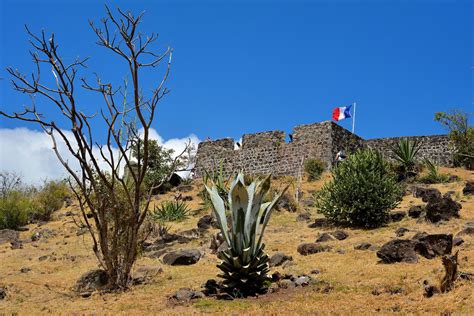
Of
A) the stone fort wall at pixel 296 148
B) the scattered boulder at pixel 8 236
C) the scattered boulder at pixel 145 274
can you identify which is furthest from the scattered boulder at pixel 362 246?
the stone fort wall at pixel 296 148

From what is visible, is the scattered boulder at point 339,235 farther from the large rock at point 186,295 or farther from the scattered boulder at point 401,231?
the large rock at point 186,295

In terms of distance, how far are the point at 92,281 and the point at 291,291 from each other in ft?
12.4

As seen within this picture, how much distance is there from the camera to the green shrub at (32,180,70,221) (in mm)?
21797

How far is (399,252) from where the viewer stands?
856 cm

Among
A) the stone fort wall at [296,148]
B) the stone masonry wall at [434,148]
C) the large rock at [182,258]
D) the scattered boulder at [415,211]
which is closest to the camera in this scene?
the large rock at [182,258]

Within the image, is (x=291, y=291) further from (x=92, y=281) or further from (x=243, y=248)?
(x=92, y=281)

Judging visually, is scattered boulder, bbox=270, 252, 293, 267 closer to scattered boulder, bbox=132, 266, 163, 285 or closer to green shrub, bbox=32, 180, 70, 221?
scattered boulder, bbox=132, 266, 163, 285

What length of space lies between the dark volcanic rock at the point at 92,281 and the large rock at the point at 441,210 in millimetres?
7459

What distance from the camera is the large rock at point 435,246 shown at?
8539 millimetres

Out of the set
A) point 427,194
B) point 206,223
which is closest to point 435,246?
point 427,194

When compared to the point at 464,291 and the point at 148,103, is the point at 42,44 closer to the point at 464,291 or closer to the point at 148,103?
the point at 148,103

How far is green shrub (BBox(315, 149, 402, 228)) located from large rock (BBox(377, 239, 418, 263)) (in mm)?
4707

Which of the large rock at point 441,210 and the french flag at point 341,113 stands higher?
the french flag at point 341,113

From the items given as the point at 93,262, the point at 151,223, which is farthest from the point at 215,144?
the point at 93,262
